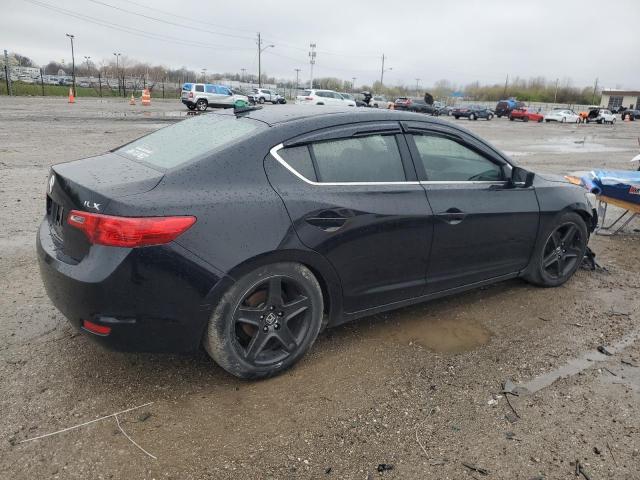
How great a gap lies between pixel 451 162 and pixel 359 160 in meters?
0.87

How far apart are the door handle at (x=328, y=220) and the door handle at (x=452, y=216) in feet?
2.71

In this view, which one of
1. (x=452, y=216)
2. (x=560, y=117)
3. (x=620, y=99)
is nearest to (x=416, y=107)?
(x=560, y=117)

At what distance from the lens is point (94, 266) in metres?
2.62

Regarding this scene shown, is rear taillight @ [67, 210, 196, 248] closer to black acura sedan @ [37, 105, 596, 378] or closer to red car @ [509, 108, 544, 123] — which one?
black acura sedan @ [37, 105, 596, 378]

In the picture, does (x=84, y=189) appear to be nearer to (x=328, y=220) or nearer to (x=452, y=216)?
(x=328, y=220)

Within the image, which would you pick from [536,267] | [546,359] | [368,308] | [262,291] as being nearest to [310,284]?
[262,291]

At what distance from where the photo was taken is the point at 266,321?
303 centimetres

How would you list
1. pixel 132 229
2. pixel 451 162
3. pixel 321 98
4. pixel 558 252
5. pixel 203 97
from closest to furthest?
1. pixel 132 229
2. pixel 451 162
3. pixel 558 252
4. pixel 203 97
5. pixel 321 98

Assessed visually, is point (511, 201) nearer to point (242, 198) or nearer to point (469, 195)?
point (469, 195)

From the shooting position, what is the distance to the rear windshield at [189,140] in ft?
10.2

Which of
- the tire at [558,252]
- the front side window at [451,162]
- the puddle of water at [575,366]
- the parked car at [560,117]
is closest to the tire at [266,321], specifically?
the front side window at [451,162]

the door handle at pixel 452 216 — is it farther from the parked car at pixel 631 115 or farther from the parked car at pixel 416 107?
the parked car at pixel 631 115

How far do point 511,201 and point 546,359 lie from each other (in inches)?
50.1

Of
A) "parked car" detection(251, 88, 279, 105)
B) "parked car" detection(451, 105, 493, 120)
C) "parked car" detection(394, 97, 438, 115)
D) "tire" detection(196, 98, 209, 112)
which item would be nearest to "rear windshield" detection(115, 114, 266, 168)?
"tire" detection(196, 98, 209, 112)
